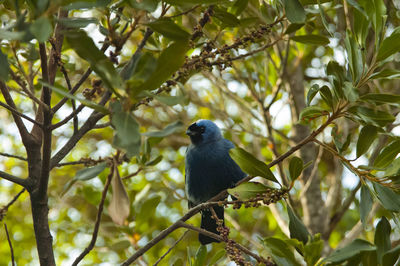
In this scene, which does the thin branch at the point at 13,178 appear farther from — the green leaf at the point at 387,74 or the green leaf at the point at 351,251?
the green leaf at the point at 387,74

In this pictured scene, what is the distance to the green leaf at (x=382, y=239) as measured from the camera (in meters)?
1.68

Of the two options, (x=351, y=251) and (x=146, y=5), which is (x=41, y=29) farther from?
(x=351, y=251)

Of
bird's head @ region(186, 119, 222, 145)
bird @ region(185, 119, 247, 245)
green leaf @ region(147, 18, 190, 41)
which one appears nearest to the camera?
green leaf @ region(147, 18, 190, 41)

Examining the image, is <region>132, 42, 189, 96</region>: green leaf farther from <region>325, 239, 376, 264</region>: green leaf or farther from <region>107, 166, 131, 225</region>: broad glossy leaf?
<region>325, 239, 376, 264</region>: green leaf

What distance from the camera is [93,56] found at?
56.7 inches

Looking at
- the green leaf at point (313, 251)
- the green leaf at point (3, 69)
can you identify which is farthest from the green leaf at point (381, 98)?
the green leaf at point (3, 69)

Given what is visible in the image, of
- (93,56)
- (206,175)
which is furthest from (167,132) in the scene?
(206,175)

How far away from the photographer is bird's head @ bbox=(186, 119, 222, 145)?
403 centimetres

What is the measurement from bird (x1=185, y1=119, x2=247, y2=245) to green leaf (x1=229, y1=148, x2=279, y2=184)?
1816 millimetres

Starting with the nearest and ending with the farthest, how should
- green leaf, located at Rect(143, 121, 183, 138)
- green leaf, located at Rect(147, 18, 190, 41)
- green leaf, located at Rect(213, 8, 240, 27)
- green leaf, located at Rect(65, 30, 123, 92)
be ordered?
green leaf, located at Rect(65, 30, 123, 92) < green leaf, located at Rect(143, 121, 183, 138) < green leaf, located at Rect(147, 18, 190, 41) < green leaf, located at Rect(213, 8, 240, 27)

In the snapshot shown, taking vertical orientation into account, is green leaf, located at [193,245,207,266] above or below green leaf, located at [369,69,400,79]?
below

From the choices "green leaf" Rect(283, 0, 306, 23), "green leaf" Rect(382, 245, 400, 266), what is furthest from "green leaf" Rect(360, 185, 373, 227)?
"green leaf" Rect(283, 0, 306, 23)

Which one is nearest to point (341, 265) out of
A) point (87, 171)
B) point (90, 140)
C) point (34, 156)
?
point (87, 171)

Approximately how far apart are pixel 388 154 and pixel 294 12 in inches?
27.5
